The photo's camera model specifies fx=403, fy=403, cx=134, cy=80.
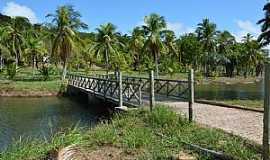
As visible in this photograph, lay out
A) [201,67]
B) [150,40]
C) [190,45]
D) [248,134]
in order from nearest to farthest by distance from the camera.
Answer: [248,134] → [150,40] → [190,45] → [201,67]

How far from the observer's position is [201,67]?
8481cm

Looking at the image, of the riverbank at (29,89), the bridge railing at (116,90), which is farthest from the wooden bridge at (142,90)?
the riverbank at (29,89)

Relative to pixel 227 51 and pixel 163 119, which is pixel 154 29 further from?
pixel 163 119

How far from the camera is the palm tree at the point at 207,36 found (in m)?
75.1

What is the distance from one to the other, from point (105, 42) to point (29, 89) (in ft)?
55.4

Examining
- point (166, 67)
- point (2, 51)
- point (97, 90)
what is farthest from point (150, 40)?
point (97, 90)

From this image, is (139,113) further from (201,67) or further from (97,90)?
(201,67)

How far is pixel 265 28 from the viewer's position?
4819 cm

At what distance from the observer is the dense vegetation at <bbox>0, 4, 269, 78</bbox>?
162ft

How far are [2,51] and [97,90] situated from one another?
27.4 metres

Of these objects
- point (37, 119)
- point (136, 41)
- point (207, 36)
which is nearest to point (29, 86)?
point (37, 119)

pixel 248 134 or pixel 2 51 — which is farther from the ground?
pixel 2 51

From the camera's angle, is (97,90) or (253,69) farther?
(253,69)

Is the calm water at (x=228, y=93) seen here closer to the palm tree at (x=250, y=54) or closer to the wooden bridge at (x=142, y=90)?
the wooden bridge at (x=142, y=90)
